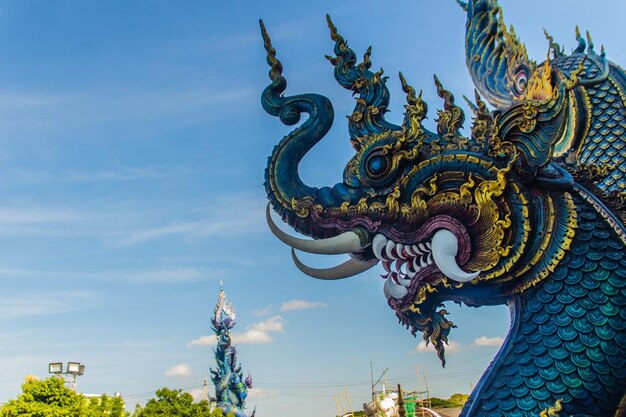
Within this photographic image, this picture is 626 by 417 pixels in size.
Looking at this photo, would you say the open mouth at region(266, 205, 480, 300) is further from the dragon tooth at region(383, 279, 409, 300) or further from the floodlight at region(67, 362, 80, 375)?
the floodlight at region(67, 362, 80, 375)

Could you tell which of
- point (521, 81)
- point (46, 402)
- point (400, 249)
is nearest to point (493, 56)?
point (521, 81)

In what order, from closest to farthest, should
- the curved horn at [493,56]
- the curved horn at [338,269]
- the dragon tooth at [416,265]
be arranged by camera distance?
the dragon tooth at [416,265] → the curved horn at [338,269] → the curved horn at [493,56]

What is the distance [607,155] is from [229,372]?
22.0 metres

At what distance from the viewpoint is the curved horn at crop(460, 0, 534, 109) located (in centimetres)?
722

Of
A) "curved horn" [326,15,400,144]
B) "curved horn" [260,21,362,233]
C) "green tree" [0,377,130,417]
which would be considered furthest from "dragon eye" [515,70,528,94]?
"green tree" [0,377,130,417]

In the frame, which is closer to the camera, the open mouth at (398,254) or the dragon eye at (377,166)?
the open mouth at (398,254)

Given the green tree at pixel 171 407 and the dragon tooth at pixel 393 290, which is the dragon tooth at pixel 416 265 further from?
the green tree at pixel 171 407

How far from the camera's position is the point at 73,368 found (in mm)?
25703

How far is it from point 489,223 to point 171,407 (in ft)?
54.2

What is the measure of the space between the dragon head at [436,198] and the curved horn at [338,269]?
0.01 meters

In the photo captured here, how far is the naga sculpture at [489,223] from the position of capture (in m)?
4.98

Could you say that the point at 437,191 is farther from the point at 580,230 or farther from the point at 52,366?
the point at 52,366

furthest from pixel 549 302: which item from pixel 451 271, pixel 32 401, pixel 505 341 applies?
pixel 32 401

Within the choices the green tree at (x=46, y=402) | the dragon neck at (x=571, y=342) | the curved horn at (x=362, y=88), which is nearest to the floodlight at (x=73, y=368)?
the green tree at (x=46, y=402)
